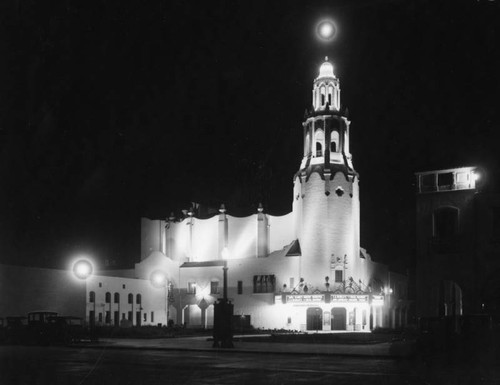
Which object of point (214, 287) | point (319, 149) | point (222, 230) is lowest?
point (214, 287)

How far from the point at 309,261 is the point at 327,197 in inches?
267

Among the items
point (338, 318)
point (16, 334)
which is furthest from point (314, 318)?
point (16, 334)

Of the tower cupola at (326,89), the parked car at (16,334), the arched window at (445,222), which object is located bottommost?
the parked car at (16,334)

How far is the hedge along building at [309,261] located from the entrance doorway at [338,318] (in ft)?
0.32

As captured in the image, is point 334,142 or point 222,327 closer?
point 222,327

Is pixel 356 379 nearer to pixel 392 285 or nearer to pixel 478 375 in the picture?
pixel 478 375

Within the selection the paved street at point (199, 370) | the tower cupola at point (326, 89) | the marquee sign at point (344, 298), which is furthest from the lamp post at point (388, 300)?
the paved street at point (199, 370)

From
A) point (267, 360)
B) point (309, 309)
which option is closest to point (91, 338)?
point (267, 360)

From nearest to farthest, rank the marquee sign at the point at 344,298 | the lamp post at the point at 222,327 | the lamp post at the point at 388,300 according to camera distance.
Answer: the lamp post at the point at 222,327 → the marquee sign at the point at 344,298 → the lamp post at the point at 388,300

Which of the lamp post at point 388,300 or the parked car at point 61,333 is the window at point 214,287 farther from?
the parked car at point 61,333

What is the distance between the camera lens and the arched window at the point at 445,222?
165ft

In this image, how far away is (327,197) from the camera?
73.4 meters

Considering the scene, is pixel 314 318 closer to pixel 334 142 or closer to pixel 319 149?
pixel 319 149

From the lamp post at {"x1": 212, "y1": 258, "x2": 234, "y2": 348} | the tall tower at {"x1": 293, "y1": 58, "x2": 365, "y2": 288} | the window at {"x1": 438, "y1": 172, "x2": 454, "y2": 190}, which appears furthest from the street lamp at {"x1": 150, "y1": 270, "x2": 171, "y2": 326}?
→ the lamp post at {"x1": 212, "y1": 258, "x2": 234, "y2": 348}
